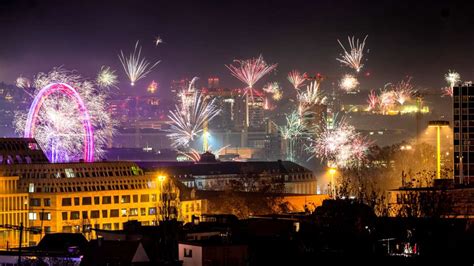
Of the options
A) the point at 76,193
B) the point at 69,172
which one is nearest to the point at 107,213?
the point at 76,193

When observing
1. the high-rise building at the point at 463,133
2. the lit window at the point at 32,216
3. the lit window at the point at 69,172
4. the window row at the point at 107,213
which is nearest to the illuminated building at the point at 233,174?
the high-rise building at the point at 463,133

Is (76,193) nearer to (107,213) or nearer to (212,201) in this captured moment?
(107,213)

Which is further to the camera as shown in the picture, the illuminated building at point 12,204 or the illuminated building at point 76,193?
the illuminated building at point 76,193

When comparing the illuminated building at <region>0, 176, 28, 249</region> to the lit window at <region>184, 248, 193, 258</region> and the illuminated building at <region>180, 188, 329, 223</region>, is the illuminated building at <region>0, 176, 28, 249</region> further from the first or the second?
the lit window at <region>184, 248, 193, 258</region>

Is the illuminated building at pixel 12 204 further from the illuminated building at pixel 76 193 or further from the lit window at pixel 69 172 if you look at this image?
the lit window at pixel 69 172

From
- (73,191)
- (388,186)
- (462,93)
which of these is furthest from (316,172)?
(73,191)

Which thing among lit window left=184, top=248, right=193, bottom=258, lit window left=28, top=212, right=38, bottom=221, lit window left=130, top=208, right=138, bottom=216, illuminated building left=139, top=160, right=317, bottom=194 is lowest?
lit window left=184, top=248, right=193, bottom=258

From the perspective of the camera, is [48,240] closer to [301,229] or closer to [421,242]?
[301,229]

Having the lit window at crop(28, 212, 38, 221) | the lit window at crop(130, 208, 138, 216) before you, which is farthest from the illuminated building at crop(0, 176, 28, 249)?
the lit window at crop(130, 208, 138, 216)
